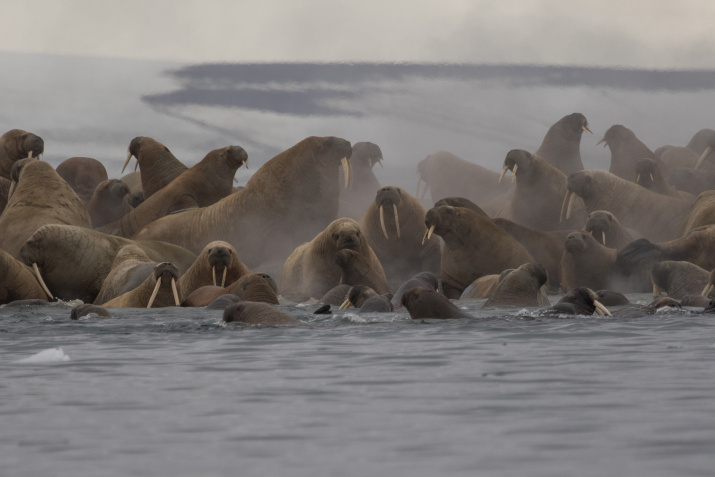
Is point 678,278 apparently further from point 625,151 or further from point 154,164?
point 154,164

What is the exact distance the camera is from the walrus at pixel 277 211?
17.6 metres

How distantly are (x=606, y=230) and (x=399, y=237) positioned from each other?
10.6ft

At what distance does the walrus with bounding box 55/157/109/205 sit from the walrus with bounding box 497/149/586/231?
497 inches

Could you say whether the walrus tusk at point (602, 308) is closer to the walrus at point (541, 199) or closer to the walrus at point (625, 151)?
the walrus at point (541, 199)

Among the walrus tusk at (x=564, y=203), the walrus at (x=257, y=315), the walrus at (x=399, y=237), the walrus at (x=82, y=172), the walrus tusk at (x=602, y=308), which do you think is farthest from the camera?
the walrus at (x=82, y=172)

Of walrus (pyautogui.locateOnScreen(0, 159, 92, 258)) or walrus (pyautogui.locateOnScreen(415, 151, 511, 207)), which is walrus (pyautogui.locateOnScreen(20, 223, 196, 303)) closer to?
walrus (pyautogui.locateOnScreen(0, 159, 92, 258))

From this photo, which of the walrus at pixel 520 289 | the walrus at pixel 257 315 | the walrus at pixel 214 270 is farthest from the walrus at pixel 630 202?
the walrus at pixel 257 315

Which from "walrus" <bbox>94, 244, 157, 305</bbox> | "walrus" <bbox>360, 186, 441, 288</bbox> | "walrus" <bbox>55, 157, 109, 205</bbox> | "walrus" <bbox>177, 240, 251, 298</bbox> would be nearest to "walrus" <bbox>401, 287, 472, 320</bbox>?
"walrus" <bbox>177, 240, 251, 298</bbox>

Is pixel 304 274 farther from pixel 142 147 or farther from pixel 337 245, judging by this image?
pixel 142 147

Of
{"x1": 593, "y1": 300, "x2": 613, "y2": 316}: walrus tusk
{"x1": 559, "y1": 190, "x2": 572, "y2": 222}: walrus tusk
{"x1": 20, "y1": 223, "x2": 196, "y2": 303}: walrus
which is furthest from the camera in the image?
{"x1": 559, "y1": 190, "x2": 572, "y2": 222}: walrus tusk

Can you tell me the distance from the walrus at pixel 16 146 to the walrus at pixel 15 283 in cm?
785

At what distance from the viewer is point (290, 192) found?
1773cm

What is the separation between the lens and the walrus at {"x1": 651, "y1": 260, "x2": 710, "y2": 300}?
13.0 m

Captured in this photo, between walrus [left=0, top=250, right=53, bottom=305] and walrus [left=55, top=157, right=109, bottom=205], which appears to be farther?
walrus [left=55, top=157, right=109, bottom=205]
